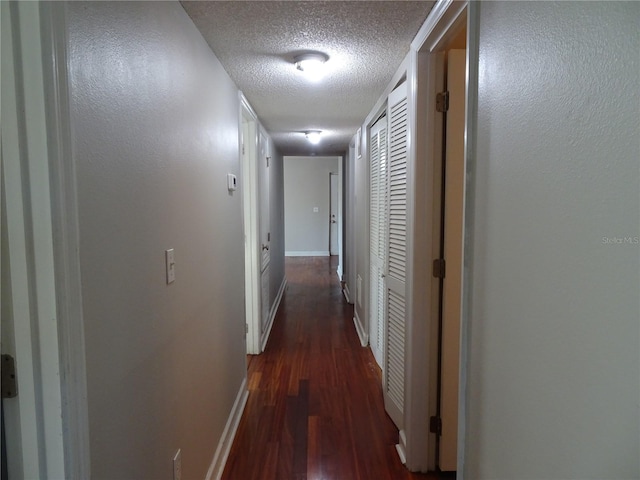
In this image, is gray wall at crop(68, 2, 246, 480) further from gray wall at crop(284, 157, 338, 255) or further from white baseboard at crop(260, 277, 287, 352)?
gray wall at crop(284, 157, 338, 255)

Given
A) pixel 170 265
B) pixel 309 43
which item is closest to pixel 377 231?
pixel 309 43

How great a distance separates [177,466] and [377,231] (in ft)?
6.73

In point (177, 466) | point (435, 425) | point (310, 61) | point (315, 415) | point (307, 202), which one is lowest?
point (315, 415)

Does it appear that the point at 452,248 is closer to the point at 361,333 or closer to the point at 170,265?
the point at 170,265

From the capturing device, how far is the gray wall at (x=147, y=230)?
0.80 metres

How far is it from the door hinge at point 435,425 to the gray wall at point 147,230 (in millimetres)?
1100

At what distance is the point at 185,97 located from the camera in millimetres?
1391

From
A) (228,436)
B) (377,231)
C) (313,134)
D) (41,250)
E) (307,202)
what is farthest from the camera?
(307,202)

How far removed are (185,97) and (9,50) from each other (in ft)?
2.51

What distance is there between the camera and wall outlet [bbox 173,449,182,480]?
1.28 m

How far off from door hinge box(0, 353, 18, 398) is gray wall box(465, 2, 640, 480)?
1073mm

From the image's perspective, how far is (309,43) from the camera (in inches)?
66.8

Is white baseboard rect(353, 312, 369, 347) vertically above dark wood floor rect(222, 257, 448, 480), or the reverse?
white baseboard rect(353, 312, 369, 347)

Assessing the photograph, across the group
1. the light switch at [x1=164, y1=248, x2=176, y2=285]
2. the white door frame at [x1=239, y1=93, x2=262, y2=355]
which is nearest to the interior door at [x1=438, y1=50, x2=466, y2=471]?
the light switch at [x1=164, y1=248, x2=176, y2=285]
